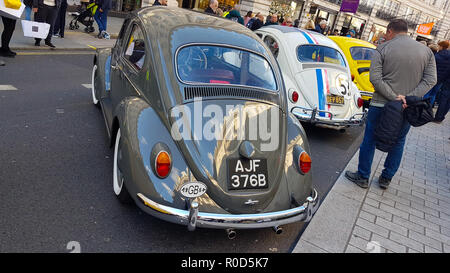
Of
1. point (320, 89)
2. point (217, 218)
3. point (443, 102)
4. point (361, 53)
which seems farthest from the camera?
point (443, 102)

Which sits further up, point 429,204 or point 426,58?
point 426,58

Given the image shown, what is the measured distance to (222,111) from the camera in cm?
291

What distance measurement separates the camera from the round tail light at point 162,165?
8.29ft

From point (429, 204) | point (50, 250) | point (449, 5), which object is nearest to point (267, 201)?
point (50, 250)

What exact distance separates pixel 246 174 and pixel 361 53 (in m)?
6.70

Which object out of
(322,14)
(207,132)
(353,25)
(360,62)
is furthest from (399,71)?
(353,25)

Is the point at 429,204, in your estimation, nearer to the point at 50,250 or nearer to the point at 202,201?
the point at 202,201

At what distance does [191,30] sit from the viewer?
3334 mm

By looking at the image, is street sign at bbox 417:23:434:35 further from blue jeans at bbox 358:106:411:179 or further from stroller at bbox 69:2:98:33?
blue jeans at bbox 358:106:411:179

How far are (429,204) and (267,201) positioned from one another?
2.65 m

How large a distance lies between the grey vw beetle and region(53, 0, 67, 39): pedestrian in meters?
7.13

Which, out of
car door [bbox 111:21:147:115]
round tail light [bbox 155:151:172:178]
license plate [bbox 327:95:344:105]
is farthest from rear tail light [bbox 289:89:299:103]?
round tail light [bbox 155:151:172:178]

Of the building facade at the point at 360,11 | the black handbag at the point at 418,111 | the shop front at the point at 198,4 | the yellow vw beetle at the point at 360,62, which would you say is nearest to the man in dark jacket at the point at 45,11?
the yellow vw beetle at the point at 360,62

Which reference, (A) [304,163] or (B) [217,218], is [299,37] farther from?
(B) [217,218]
